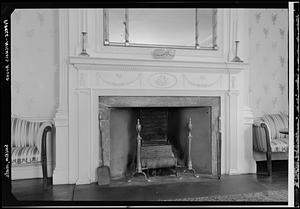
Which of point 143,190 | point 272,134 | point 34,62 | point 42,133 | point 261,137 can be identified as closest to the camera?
point 143,190

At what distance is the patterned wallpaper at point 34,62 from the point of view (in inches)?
88.3

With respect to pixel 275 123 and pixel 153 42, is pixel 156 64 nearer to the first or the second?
pixel 153 42

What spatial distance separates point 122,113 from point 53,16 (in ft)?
3.81

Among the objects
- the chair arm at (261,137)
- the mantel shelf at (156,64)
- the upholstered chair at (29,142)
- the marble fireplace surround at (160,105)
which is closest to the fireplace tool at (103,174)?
the marble fireplace surround at (160,105)

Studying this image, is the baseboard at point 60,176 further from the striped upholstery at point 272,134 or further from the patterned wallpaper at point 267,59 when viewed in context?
the patterned wallpaper at point 267,59

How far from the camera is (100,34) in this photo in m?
2.24

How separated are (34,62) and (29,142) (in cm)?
76

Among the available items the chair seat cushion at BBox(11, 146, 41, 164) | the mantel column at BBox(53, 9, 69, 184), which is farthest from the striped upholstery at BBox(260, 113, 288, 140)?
the chair seat cushion at BBox(11, 146, 41, 164)

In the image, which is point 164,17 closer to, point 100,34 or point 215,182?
point 100,34

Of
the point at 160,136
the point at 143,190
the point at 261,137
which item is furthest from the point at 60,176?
the point at 261,137

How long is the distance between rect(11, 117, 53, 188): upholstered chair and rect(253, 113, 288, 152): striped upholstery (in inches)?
79.9

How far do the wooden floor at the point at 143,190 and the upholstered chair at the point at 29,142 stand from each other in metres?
0.16

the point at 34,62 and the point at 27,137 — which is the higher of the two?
the point at 34,62

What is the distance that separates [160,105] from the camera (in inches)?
91.7
